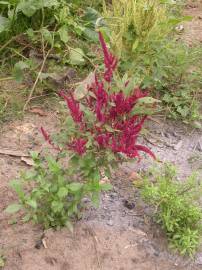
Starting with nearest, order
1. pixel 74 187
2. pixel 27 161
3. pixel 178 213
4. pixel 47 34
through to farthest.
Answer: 1. pixel 74 187
2. pixel 178 213
3. pixel 27 161
4. pixel 47 34

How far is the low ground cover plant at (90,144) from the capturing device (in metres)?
2.19

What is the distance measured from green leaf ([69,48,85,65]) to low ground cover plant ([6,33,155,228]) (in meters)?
1.37

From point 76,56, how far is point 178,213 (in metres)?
1.63

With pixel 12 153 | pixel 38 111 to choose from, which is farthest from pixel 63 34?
pixel 12 153

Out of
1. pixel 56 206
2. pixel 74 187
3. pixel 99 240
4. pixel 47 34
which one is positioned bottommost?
pixel 99 240

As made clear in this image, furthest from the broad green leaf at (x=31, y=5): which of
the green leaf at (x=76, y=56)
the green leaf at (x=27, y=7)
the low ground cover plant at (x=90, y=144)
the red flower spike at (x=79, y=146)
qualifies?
the red flower spike at (x=79, y=146)

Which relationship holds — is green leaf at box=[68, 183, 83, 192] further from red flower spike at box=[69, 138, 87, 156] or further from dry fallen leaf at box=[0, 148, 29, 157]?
dry fallen leaf at box=[0, 148, 29, 157]

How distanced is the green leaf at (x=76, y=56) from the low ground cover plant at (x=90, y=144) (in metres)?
1.37

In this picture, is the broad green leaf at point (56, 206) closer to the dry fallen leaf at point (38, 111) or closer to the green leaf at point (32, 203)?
the green leaf at point (32, 203)

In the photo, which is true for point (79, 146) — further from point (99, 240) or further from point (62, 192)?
point (99, 240)

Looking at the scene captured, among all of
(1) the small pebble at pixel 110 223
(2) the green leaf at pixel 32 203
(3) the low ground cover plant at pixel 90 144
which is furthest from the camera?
(1) the small pebble at pixel 110 223

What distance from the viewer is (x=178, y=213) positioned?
101 inches

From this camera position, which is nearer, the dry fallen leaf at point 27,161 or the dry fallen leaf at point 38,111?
the dry fallen leaf at point 27,161

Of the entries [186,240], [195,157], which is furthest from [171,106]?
[186,240]
